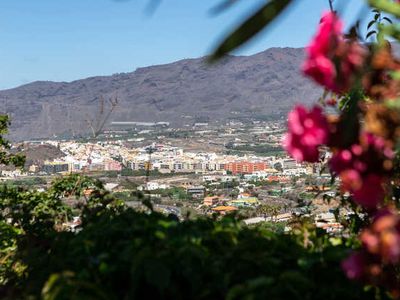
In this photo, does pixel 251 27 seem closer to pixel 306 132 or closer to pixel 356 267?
pixel 306 132

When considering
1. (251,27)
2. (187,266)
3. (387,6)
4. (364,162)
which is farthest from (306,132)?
(187,266)

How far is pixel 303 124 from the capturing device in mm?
1435

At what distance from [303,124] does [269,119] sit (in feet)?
539

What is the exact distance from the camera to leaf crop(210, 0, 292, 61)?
4.54 feet

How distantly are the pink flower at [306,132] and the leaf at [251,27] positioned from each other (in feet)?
0.71

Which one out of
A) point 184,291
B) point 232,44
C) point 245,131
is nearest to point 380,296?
point 184,291

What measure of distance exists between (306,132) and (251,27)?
28 centimetres

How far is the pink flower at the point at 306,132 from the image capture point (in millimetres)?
1424

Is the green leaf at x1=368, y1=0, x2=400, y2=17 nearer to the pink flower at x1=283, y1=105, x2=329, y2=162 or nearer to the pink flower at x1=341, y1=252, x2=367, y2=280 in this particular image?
the pink flower at x1=283, y1=105, x2=329, y2=162

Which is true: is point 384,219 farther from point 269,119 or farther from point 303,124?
point 269,119

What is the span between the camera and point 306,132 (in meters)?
1.43

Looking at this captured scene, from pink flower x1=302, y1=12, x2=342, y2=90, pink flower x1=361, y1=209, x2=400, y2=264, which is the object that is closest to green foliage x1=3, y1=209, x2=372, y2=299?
pink flower x1=361, y1=209, x2=400, y2=264

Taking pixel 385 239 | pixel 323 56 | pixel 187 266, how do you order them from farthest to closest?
pixel 187 266 → pixel 323 56 → pixel 385 239

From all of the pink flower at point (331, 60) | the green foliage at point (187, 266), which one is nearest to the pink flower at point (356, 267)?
the green foliage at point (187, 266)
